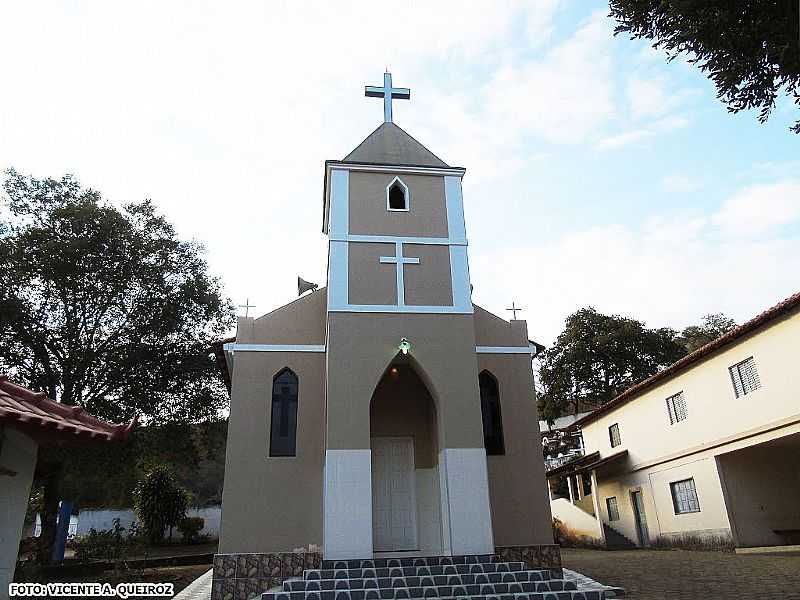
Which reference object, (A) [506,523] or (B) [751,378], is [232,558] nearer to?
(A) [506,523]

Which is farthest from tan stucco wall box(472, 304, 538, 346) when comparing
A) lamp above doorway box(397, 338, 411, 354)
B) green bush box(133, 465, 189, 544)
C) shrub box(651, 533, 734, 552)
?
green bush box(133, 465, 189, 544)

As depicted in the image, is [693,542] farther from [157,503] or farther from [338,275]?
[157,503]

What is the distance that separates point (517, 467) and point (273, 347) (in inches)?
234

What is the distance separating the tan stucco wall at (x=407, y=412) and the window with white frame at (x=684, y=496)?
11.0m

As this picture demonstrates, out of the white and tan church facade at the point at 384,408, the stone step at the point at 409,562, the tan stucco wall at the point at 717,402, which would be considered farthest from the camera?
the tan stucco wall at the point at 717,402

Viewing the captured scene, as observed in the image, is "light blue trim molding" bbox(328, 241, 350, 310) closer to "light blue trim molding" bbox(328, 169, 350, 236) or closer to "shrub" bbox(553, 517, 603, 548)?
"light blue trim molding" bbox(328, 169, 350, 236)

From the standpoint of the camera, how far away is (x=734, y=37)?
7070mm

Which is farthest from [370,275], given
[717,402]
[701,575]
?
[717,402]

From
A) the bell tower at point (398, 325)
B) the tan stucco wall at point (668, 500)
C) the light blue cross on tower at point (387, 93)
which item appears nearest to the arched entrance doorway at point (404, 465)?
the bell tower at point (398, 325)

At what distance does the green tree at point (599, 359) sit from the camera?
120 feet

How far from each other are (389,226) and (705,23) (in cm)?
783

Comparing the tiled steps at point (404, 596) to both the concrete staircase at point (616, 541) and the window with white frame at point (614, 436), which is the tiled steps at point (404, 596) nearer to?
the concrete staircase at point (616, 541)

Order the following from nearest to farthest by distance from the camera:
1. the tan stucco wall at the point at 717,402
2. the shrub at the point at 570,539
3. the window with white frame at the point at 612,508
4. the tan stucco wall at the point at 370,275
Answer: the tan stucco wall at the point at 370,275 < the tan stucco wall at the point at 717,402 < the window with white frame at the point at 612,508 < the shrub at the point at 570,539

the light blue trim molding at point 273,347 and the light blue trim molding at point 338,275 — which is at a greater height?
the light blue trim molding at point 338,275
